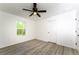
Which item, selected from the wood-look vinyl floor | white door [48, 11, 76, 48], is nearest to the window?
the wood-look vinyl floor

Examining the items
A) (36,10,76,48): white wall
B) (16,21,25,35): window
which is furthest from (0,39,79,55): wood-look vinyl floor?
(16,21,25,35): window

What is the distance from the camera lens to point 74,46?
1536 mm

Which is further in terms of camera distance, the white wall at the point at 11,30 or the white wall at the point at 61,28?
the white wall at the point at 11,30

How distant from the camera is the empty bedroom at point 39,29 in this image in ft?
4.78

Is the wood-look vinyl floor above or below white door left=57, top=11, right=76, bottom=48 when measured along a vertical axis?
below

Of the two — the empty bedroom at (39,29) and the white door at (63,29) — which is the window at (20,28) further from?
the white door at (63,29)

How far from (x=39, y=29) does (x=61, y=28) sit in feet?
1.38

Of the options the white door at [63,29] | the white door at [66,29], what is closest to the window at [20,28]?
the white door at [63,29]

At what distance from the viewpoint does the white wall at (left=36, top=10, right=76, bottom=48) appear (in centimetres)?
149

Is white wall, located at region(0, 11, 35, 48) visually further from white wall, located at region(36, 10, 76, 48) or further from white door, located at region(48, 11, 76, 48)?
white door, located at region(48, 11, 76, 48)

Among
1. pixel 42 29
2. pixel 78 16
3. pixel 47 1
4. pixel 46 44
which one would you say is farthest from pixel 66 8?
pixel 46 44

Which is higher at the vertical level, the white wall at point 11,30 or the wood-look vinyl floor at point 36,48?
the white wall at point 11,30

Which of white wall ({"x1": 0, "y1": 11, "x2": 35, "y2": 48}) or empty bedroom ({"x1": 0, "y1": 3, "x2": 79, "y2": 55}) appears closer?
empty bedroom ({"x1": 0, "y1": 3, "x2": 79, "y2": 55})
